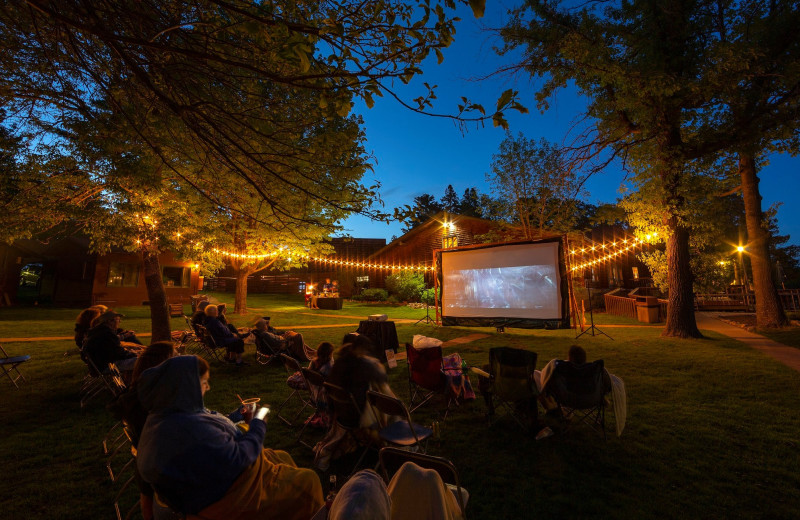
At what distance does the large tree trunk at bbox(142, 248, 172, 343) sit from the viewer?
8.16 meters

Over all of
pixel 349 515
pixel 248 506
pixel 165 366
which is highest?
pixel 165 366

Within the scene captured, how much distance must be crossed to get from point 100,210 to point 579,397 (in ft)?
29.7

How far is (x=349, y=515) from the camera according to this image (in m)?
1.08

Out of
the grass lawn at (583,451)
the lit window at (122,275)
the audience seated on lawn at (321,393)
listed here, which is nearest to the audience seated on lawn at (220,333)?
the grass lawn at (583,451)

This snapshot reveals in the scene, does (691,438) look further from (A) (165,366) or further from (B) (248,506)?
(A) (165,366)

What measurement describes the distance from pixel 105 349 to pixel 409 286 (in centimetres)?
1890

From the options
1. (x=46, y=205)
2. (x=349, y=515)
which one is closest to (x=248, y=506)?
(x=349, y=515)

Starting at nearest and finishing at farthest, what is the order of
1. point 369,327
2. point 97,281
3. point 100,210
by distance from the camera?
point 100,210, point 369,327, point 97,281

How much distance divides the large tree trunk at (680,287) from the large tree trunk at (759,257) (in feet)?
10.4

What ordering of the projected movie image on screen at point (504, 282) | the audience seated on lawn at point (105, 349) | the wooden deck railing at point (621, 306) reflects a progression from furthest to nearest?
the wooden deck railing at point (621, 306)
the projected movie image on screen at point (504, 282)
the audience seated on lawn at point (105, 349)

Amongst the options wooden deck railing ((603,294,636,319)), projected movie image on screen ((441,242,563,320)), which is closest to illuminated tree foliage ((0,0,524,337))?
projected movie image on screen ((441,242,563,320))

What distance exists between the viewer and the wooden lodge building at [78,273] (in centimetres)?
1753

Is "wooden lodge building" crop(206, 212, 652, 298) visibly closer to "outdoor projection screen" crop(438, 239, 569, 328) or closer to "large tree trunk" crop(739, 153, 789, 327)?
"outdoor projection screen" crop(438, 239, 569, 328)

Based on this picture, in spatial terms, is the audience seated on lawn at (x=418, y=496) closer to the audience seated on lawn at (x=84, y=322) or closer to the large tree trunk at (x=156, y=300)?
the audience seated on lawn at (x=84, y=322)
